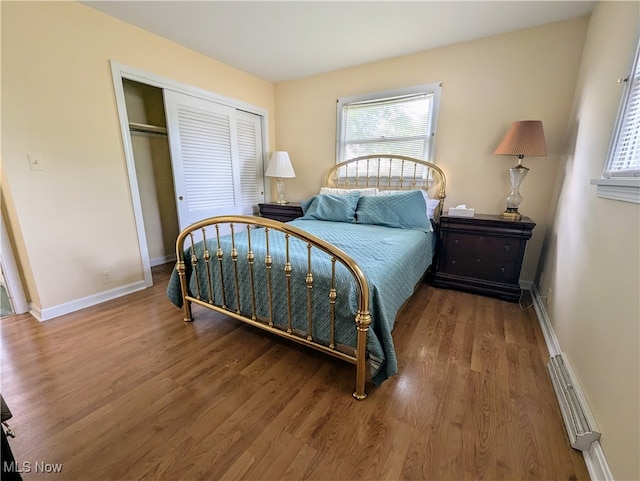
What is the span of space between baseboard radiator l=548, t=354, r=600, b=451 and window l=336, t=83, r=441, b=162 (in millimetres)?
2228

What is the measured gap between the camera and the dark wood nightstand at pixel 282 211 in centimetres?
353

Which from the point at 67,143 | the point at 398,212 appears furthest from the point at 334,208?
the point at 67,143

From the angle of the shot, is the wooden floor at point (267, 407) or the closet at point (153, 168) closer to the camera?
the wooden floor at point (267, 407)

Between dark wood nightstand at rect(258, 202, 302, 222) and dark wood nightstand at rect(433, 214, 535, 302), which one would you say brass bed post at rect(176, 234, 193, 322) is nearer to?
dark wood nightstand at rect(258, 202, 302, 222)

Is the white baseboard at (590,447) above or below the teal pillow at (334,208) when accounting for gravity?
below

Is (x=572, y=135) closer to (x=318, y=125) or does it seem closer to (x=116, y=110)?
(x=318, y=125)

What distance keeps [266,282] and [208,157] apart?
2.20 m

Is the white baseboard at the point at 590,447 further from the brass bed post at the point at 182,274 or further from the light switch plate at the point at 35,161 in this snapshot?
the light switch plate at the point at 35,161

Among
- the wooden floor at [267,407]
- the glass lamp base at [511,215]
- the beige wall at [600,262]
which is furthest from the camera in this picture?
the glass lamp base at [511,215]

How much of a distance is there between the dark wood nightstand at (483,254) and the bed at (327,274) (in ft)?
0.61

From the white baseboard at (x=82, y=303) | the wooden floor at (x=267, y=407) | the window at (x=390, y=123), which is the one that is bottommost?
the wooden floor at (x=267, y=407)

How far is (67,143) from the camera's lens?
2.12 m

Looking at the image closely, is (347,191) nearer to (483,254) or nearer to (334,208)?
(334,208)

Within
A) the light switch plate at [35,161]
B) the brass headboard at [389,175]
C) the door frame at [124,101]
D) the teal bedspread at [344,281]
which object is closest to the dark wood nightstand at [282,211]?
the brass headboard at [389,175]
